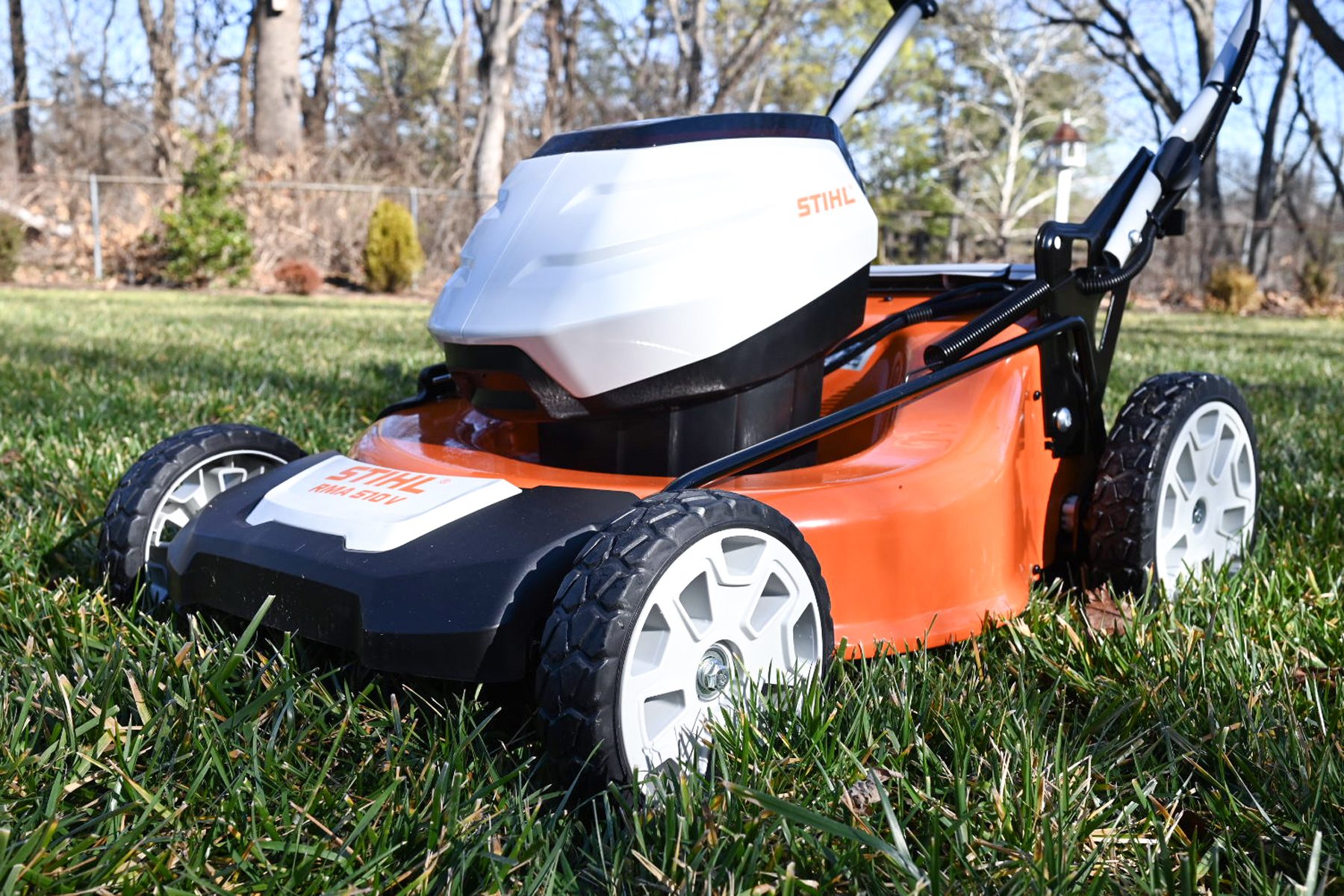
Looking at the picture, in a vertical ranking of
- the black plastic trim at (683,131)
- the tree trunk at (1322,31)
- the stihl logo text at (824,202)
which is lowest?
the stihl logo text at (824,202)

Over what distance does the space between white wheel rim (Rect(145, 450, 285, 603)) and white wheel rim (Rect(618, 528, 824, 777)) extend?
0.77 m

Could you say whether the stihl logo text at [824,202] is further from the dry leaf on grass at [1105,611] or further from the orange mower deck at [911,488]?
the dry leaf on grass at [1105,611]

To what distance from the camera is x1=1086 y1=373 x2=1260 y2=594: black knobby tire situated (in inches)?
74.8

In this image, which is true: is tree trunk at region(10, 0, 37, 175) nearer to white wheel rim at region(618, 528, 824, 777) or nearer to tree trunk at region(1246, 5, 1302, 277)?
tree trunk at region(1246, 5, 1302, 277)

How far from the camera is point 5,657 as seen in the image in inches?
64.3

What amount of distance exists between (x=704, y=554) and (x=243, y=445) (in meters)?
0.98

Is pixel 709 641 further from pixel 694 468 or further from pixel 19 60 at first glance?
pixel 19 60

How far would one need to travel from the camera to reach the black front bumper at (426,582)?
1.31 m

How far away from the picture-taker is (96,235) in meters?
14.4

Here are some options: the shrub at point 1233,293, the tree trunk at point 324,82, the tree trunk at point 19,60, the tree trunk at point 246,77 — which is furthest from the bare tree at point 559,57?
the shrub at point 1233,293

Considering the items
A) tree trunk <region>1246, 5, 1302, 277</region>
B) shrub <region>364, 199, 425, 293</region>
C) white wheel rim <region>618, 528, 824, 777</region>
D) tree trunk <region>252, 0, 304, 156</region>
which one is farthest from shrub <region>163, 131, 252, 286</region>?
tree trunk <region>1246, 5, 1302, 277</region>

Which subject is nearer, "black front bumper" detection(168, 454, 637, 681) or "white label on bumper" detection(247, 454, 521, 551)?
"black front bumper" detection(168, 454, 637, 681)

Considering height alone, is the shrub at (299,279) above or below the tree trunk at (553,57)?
below

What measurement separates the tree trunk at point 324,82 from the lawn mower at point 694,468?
23.9m
